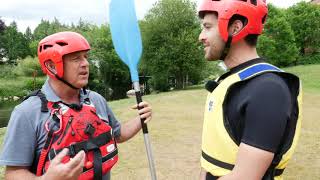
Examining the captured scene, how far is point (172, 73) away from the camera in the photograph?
32156mm

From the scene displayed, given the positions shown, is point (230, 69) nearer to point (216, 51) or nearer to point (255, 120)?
point (216, 51)

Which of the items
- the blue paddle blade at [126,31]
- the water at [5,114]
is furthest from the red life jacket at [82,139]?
the water at [5,114]

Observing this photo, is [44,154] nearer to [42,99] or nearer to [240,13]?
[42,99]

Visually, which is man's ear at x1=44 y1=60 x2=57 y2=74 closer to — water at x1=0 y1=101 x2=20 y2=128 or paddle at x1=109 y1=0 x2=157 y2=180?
paddle at x1=109 y1=0 x2=157 y2=180

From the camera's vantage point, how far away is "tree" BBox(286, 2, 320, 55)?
159 ft

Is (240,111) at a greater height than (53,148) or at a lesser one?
greater

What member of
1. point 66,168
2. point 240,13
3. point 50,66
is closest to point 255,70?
point 240,13

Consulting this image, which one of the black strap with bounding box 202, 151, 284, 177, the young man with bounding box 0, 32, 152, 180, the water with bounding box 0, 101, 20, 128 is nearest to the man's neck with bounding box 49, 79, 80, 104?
the young man with bounding box 0, 32, 152, 180

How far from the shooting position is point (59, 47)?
8.27 ft

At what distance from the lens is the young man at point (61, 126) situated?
2256mm

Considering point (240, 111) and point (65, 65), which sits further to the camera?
point (65, 65)

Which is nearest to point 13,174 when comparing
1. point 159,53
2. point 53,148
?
point 53,148

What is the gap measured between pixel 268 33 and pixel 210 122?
147ft

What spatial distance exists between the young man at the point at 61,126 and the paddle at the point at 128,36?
0.21 metres
